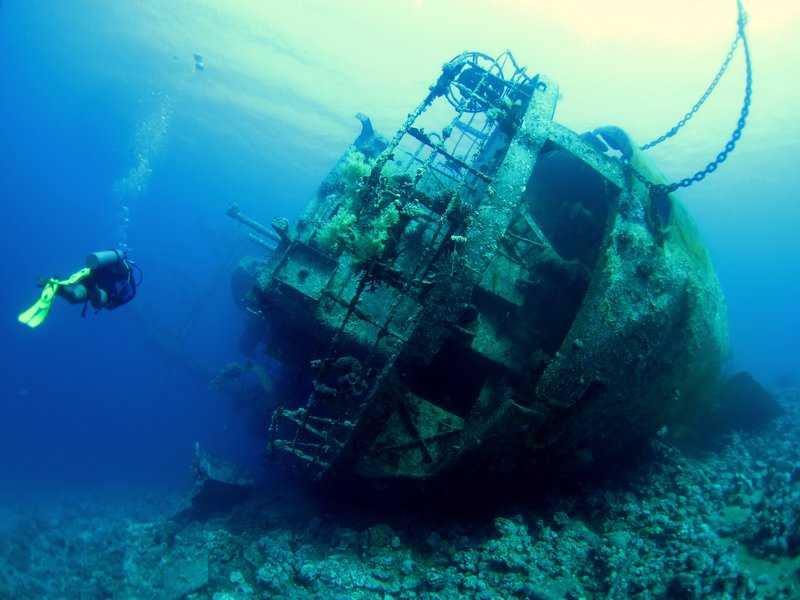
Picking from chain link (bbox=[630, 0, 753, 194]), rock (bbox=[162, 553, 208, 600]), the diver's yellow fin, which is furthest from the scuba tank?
chain link (bbox=[630, 0, 753, 194])

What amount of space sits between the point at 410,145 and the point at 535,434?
1390 inches

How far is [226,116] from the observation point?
4022 centimetres

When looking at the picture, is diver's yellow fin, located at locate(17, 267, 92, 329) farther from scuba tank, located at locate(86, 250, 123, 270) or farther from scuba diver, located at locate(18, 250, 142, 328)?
scuba tank, located at locate(86, 250, 123, 270)

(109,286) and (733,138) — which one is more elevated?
(733,138)

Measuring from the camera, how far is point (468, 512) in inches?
275

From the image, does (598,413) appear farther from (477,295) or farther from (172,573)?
(172,573)

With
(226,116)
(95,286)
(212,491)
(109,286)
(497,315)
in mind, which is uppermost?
(226,116)

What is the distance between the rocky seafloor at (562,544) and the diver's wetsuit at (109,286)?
4732 millimetres

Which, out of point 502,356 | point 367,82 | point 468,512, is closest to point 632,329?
point 502,356

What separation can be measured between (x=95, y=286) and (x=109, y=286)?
0.28m

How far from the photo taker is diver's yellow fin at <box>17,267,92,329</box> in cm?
560

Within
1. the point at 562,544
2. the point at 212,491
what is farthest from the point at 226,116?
the point at 562,544

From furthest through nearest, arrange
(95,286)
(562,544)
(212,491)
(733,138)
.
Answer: (212,491), (95,286), (562,544), (733,138)

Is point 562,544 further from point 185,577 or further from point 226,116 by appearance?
point 226,116
